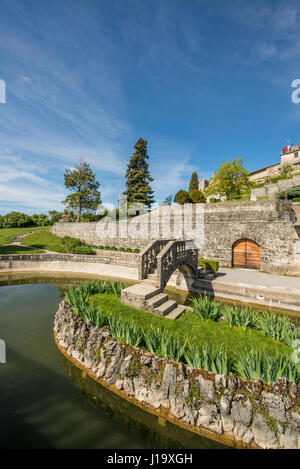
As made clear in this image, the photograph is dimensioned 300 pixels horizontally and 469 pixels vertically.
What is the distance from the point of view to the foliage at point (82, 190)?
3105cm

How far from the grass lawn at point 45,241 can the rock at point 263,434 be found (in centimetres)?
2321

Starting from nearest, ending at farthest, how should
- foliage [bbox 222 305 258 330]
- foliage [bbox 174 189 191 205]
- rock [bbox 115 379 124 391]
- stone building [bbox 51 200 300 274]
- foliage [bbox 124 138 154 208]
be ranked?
rock [bbox 115 379 124 391], foliage [bbox 222 305 258 330], stone building [bbox 51 200 300 274], foliage [bbox 174 189 191 205], foliage [bbox 124 138 154 208]

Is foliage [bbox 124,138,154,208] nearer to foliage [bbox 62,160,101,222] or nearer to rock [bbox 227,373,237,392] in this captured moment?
foliage [bbox 62,160,101,222]

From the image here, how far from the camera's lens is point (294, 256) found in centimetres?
1311

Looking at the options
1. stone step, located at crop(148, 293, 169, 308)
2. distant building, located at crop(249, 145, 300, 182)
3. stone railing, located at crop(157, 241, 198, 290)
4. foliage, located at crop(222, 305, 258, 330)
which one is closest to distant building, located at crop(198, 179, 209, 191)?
distant building, located at crop(249, 145, 300, 182)

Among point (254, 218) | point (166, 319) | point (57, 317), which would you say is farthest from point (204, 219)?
point (57, 317)

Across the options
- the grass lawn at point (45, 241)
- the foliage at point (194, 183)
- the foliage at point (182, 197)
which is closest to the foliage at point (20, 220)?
the grass lawn at point (45, 241)

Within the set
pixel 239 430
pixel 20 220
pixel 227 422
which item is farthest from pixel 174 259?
pixel 20 220

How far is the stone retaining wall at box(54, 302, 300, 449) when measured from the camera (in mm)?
3244

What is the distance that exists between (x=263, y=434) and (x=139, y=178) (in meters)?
33.4

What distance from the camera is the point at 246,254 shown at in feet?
49.6

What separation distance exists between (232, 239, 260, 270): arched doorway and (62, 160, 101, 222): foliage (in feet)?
77.5
